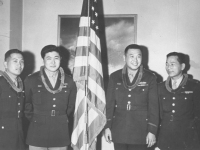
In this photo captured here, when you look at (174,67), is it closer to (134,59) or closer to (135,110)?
(134,59)

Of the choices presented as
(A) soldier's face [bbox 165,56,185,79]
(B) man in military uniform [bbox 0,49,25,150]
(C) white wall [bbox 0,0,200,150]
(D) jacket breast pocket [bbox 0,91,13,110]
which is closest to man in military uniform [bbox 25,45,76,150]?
(B) man in military uniform [bbox 0,49,25,150]

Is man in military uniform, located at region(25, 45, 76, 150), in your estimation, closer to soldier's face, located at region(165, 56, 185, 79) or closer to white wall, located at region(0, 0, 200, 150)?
soldier's face, located at region(165, 56, 185, 79)

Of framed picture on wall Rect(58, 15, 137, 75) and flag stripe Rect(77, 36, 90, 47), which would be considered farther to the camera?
framed picture on wall Rect(58, 15, 137, 75)

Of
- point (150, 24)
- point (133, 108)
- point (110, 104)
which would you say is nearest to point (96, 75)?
point (110, 104)

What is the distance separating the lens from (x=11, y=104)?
8.73ft

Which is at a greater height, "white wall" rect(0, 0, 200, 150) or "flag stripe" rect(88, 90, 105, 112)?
"white wall" rect(0, 0, 200, 150)

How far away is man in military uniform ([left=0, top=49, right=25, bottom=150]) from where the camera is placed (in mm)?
2578

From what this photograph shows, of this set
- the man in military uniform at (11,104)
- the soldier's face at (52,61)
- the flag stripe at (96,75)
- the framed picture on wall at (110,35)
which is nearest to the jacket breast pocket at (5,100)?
the man in military uniform at (11,104)

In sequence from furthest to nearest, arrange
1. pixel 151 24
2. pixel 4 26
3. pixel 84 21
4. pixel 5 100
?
pixel 151 24 < pixel 4 26 < pixel 84 21 < pixel 5 100

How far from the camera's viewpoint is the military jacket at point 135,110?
2.71 m

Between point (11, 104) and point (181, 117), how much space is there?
6.88ft

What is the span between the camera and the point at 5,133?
2.57m

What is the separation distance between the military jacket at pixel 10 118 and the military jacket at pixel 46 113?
0.43 ft

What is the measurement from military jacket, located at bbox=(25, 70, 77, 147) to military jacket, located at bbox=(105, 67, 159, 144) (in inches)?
22.2
